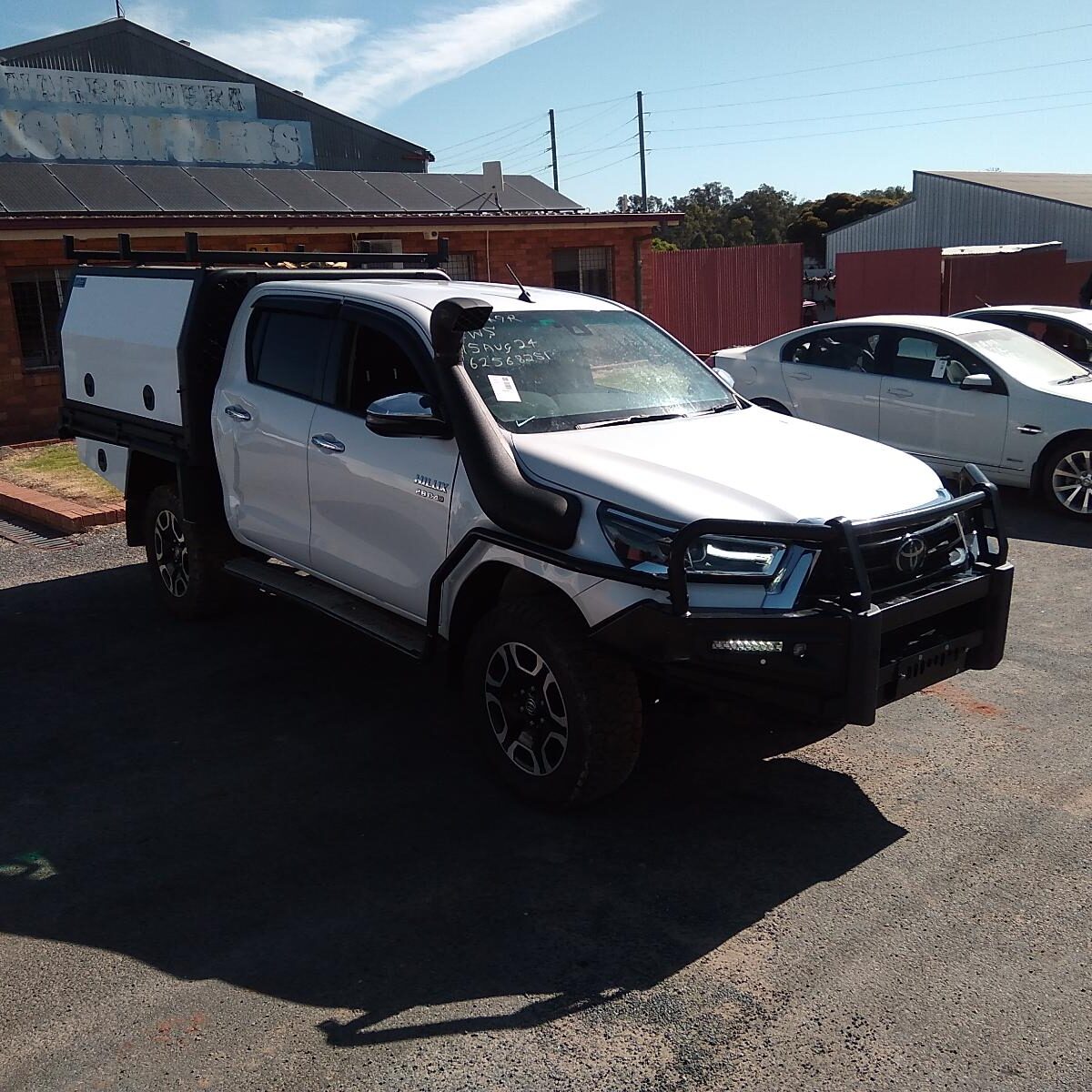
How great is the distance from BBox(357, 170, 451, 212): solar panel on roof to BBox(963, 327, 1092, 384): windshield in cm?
1222

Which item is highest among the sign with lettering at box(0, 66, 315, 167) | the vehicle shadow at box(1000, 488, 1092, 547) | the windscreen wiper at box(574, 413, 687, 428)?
the sign with lettering at box(0, 66, 315, 167)

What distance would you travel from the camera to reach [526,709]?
4.55m

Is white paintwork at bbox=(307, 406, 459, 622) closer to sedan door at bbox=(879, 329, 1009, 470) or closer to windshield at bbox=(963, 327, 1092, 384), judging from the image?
sedan door at bbox=(879, 329, 1009, 470)

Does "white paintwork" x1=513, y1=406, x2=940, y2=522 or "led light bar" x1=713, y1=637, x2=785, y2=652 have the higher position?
"white paintwork" x1=513, y1=406, x2=940, y2=522

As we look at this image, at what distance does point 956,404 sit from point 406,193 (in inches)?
540

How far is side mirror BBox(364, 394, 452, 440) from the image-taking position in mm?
4801

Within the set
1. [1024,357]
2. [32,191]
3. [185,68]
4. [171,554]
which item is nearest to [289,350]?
[171,554]

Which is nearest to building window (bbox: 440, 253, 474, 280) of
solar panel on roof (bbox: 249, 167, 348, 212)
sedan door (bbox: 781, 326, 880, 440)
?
solar panel on roof (bbox: 249, 167, 348, 212)

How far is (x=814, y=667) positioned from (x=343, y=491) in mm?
2439

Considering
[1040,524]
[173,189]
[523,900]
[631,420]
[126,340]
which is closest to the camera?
[523,900]

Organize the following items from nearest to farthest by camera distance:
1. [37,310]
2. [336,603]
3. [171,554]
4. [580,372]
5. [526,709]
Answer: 1. [526,709]
2. [580,372]
3. [336,603]
4. [171,554]
5. [37,310]

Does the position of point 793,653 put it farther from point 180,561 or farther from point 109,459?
point 109,459

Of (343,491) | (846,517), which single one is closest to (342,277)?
(343,491)

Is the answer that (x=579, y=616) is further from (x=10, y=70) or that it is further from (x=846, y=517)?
(x=10, y=70)
